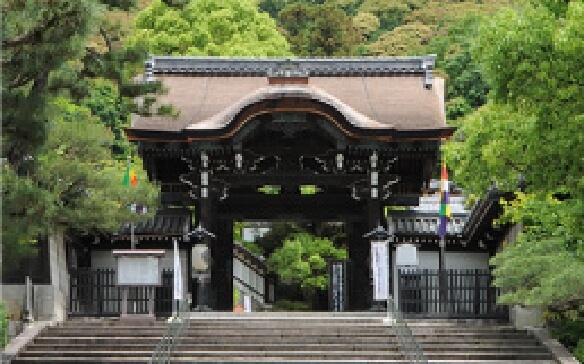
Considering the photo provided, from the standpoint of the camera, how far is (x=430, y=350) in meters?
22.0

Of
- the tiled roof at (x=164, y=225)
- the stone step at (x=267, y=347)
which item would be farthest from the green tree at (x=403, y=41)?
the stone step at (x=267, y=347)

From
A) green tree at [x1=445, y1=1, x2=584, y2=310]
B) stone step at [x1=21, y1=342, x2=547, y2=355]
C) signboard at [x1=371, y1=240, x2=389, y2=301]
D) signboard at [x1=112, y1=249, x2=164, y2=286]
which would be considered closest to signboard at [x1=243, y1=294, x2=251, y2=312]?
signboard at [x1=371, y1=240, x2=389, y2=301]

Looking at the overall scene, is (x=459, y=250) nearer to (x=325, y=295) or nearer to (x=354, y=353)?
(x=354, y=353)

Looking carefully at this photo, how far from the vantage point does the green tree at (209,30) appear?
140 ft

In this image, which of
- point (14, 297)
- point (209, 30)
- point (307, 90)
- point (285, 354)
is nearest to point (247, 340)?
point (285, 354)

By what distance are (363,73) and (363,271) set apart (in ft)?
14.9

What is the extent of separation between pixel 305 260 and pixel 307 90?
12017mm

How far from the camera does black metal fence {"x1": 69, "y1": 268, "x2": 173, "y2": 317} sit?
25750 mm

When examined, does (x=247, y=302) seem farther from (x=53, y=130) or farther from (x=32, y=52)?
(x=32, y=52)

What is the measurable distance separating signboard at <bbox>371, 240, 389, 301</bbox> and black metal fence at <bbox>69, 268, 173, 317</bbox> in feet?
14.1

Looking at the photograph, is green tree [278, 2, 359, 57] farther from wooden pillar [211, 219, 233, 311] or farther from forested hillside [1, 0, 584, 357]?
forested hillside [1, 0, 584, 357]

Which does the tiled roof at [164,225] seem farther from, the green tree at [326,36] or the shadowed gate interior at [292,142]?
the green tree at [326,36]

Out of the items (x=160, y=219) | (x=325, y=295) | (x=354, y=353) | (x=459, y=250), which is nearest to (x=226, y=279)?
(x=160, y=219)

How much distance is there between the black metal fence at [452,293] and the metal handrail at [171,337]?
4.97 m
